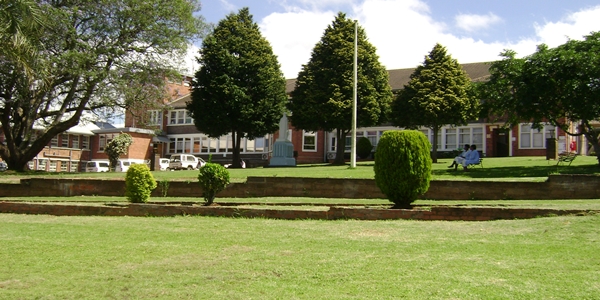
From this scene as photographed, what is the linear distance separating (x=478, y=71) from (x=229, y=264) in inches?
1788

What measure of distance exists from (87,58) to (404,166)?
19725mm

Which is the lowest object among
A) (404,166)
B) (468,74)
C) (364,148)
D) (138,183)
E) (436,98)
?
(138,183)

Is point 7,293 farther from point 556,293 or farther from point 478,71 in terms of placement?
point 478,71

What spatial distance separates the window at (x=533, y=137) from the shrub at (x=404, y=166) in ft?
111

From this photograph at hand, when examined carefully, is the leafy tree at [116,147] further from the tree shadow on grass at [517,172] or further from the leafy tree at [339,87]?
the tree shadow on grass at [517,172]

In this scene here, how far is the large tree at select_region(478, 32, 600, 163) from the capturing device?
73.5 feet

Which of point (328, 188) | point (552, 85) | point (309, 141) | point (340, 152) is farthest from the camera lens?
point (309, 141)

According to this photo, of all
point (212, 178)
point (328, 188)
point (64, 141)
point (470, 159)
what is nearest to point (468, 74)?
point (470, 159)

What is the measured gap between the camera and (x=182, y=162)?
148 ft

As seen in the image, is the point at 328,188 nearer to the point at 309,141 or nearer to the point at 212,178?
the point at 212,178

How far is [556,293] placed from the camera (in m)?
5.42

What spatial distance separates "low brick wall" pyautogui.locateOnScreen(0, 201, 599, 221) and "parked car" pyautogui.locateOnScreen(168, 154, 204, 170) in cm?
3144

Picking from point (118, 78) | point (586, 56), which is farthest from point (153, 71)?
point (586, 56)

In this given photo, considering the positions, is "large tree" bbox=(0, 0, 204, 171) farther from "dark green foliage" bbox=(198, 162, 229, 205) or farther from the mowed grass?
the mowed grass
